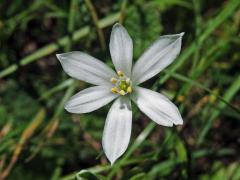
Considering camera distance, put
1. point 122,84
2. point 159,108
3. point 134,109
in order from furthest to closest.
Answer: point 134,109 < point 122,84 < point 159,108

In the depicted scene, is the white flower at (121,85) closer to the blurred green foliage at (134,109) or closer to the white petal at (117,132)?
the white petal at (117,132)

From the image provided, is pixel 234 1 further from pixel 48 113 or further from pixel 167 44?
pixel 48 113

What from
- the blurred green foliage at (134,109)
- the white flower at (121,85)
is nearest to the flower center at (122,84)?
the white flower at (121,85)

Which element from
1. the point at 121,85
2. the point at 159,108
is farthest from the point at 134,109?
the point at 159,108

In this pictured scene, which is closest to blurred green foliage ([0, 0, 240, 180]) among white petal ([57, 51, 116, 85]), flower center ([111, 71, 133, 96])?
flower center ([111, 71, 133, 96])

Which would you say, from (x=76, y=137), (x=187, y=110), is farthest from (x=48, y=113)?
(x=187, y=110)

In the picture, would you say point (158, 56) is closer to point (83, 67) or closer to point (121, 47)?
point (121, 47)
